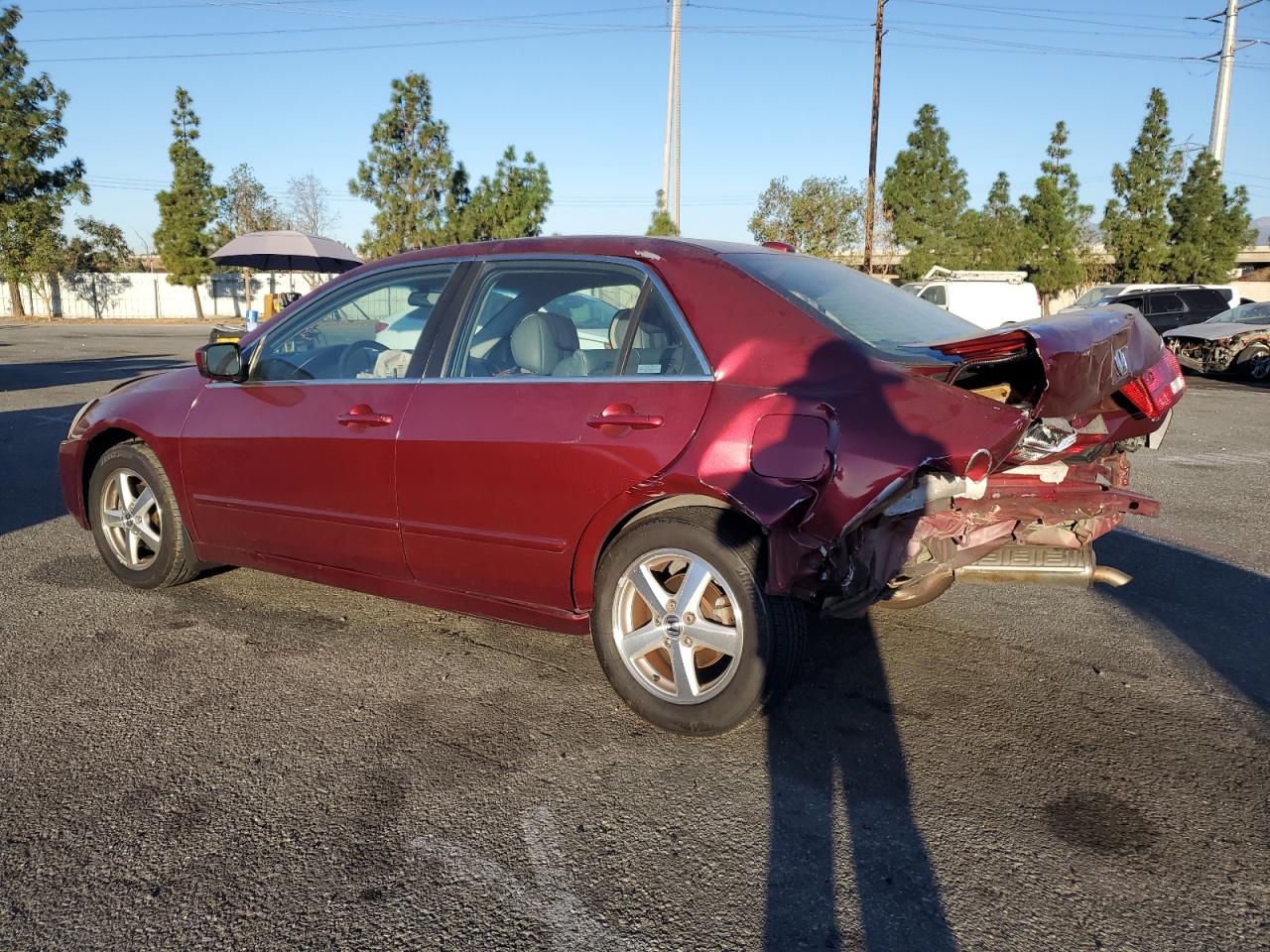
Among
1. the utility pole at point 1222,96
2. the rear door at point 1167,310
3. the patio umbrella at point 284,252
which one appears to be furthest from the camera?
the utility pole at point 1222,96

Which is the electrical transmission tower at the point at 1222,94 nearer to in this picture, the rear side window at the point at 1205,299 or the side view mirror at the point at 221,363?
the rear side window at the point at 1205,299

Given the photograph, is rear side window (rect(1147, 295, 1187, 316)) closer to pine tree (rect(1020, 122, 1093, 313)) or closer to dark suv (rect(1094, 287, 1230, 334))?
dark suv (rect(1094, 287, 1230, 334))

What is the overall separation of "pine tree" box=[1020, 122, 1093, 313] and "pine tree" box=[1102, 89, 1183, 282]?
1.59 meters

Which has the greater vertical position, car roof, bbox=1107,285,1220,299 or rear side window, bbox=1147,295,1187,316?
car roof, bbox=1107,285,1220,299

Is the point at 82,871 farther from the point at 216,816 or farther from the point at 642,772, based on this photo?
the point at 642,772

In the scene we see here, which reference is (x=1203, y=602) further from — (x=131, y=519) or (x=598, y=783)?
(x=131, y=519)

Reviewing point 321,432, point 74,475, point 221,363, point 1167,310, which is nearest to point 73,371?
point 74,475

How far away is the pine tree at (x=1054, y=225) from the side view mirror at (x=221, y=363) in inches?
1428

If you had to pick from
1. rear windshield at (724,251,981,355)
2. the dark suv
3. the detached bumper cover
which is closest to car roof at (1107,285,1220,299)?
the dark suv

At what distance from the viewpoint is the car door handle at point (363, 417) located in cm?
388

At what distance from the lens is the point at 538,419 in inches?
139

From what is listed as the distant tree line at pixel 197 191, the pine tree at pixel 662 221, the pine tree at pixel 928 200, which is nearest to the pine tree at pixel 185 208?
the distant tree line at pixel 197 191

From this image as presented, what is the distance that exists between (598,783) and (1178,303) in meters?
24.1

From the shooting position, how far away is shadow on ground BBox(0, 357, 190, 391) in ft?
49.1
